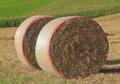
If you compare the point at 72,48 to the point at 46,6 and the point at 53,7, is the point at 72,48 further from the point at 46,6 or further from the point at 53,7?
the point at 46,6

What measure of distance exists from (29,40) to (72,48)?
2099 mm

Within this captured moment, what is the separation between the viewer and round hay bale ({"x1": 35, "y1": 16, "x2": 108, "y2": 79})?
11.5m

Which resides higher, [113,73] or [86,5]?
[113,73]

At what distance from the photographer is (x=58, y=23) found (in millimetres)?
11672

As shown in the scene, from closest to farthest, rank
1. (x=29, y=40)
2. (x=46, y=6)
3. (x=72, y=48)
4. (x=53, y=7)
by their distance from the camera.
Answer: (x=72, y=48) < (x=29, y=40) < (x=53, y=7) < (x=46, y=6)

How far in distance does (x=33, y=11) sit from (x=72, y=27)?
3922 cm

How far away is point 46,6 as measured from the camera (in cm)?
5403

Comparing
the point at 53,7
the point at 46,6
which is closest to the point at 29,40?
the point at 53,7

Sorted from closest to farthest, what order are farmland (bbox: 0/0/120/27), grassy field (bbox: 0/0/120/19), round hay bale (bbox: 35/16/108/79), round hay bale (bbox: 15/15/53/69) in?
round hay bale (bbox: 35/16/108/79), round hay bale (bbox: 15/15/53/69), farmland (bbox: 0/0/120/27), grassy field (bbox: 0/0/120/19)

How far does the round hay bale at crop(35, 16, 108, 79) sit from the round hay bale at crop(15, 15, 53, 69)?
4.56 feet

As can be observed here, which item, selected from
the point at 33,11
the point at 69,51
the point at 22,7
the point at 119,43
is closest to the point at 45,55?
the point at 69,51

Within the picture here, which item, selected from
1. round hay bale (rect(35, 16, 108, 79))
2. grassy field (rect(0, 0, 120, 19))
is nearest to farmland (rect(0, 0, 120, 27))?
grassy field (rect(0, 0, 120, 19))

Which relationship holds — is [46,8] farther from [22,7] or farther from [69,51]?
[69,51]

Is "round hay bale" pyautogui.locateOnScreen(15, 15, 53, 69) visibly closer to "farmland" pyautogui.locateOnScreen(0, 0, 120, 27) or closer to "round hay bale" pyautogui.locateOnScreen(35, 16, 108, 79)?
"round hay bale" pyautogui.locateOnScreen(35, 16, 108, 79)
